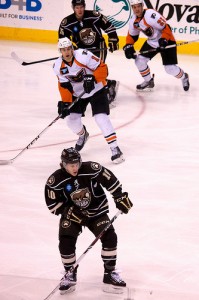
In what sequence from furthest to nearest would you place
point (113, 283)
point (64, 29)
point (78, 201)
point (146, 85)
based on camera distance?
point (146, 85) < point (64, 29) < point (113, 283) < point (78, 201)

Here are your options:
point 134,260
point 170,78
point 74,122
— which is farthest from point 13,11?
point 134,260

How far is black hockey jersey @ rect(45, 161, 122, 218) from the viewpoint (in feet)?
14.4

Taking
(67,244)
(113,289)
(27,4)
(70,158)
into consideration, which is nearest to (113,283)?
(113,289)

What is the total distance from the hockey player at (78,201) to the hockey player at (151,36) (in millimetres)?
4286

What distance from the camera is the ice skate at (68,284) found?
4457mm

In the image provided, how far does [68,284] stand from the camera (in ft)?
14.7

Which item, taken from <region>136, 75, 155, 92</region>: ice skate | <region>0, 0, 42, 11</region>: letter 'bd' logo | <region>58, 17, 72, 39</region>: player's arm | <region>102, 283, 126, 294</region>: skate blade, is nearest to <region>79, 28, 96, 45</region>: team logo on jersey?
<region>58, 17, 72, 39</region>: player's arm

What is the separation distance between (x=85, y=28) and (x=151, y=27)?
92 cm

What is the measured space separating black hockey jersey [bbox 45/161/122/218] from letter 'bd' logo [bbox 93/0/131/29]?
260 inches

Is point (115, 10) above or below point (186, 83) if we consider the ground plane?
above

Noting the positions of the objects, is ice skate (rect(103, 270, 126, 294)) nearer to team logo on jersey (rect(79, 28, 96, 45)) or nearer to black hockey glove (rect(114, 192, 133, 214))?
black hockey glove (rect(114, 192, 133, 214))

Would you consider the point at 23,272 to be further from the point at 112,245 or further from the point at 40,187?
the point at 40,187

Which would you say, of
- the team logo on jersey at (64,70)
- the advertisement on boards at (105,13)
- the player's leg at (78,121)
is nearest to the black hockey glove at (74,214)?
the team logo on jersey at (64,70)

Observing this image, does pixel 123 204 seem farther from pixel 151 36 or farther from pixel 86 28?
pixel 151 36
